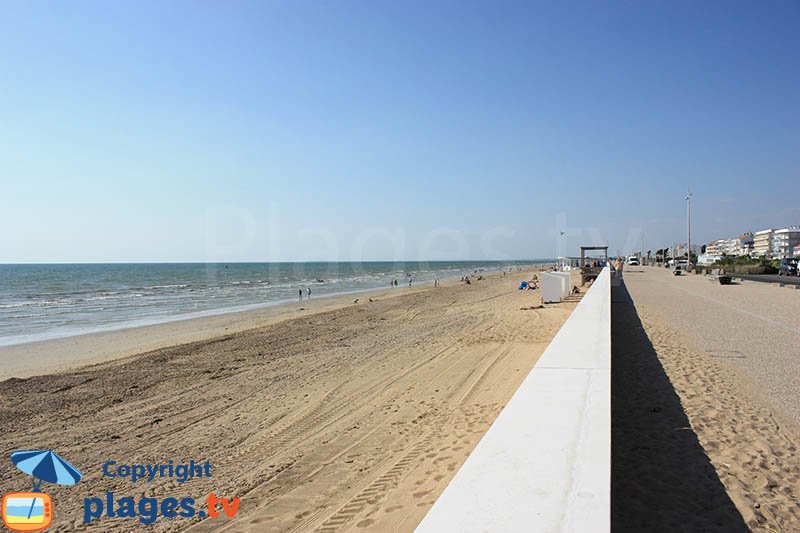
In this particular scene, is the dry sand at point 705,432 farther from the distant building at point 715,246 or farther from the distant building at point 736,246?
the distant building at point 715,246

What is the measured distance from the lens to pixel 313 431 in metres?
5.30

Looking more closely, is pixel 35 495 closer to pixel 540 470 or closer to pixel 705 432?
pixel 540 470

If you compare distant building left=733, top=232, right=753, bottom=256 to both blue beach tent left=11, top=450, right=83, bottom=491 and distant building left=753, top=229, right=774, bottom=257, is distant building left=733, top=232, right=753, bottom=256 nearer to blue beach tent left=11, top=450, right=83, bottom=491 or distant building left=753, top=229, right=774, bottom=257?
distant building left=753, top=229, right=774, bottom=257

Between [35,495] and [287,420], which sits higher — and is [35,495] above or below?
below

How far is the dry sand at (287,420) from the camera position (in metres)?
3.69

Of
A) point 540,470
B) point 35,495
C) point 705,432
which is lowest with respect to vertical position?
point 35,495

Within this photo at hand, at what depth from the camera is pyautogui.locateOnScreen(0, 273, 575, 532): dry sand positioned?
369 cm

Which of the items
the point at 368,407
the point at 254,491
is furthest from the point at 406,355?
the point at 254,491

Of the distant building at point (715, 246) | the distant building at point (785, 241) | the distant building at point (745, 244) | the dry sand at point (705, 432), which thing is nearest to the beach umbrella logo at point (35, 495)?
the dry sand at point (705, 432)

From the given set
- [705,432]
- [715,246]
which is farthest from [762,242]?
[705,432]

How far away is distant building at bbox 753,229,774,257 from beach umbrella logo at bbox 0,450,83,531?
471ft

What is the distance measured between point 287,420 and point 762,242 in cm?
15377

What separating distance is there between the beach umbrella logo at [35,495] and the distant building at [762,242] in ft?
471

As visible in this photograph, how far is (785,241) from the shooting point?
358 feet
